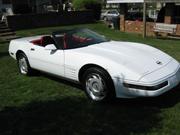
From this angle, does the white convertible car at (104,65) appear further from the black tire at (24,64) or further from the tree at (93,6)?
the tree at (93,6)

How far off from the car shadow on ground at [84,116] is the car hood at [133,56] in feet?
2.23

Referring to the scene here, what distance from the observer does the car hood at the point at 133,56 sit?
524cm

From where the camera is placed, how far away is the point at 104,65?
5328mm

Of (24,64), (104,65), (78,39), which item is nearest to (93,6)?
(24,64)

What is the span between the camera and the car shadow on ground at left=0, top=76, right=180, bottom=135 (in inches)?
180

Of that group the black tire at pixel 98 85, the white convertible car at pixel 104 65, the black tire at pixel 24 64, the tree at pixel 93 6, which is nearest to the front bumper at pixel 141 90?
the white convertible car at pixel 104 65

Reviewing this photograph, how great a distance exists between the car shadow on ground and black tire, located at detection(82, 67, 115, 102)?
0.16 m

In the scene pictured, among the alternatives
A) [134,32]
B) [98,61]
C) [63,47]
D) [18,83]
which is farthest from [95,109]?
[134,32]

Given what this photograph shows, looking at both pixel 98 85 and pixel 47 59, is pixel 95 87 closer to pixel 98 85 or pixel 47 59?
pixel 98 85

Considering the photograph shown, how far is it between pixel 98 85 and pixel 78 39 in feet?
5.08

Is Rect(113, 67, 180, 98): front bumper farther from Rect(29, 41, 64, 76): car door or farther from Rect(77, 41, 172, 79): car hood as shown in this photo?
Rect(29, 41, 64, 76): car door

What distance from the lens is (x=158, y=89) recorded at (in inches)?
197

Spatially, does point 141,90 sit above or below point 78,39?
below

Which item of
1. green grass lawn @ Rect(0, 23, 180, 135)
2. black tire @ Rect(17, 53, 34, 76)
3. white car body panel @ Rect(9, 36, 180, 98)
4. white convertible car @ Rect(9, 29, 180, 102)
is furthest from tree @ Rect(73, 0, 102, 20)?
green grass lawn @ Rect(0, 23, 180, 135)
